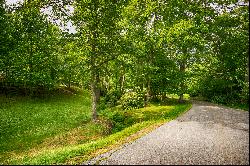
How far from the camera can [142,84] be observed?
4553 centimetres

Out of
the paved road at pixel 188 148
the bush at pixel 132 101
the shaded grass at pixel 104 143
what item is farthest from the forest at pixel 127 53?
the paved road at pixel 188 148

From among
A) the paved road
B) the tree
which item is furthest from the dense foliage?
the paved road

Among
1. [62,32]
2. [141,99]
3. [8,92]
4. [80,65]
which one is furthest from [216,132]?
[8,92]

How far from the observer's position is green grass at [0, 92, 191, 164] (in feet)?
57.6

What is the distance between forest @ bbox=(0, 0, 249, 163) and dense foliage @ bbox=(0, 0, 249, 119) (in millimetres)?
102

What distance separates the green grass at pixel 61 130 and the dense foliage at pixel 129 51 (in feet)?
11.4

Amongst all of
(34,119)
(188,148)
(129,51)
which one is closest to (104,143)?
(188,148)

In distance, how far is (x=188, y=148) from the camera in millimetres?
16188

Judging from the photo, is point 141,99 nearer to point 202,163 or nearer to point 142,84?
point 142,84

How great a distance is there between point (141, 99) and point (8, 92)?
2243cm

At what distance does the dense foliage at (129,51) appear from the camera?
29.2 meters

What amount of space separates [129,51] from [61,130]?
10.1m

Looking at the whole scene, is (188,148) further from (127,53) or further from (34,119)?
(34,119)

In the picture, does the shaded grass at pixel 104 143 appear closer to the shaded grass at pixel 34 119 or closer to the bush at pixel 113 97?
the shaded grass at pixel 34 119
